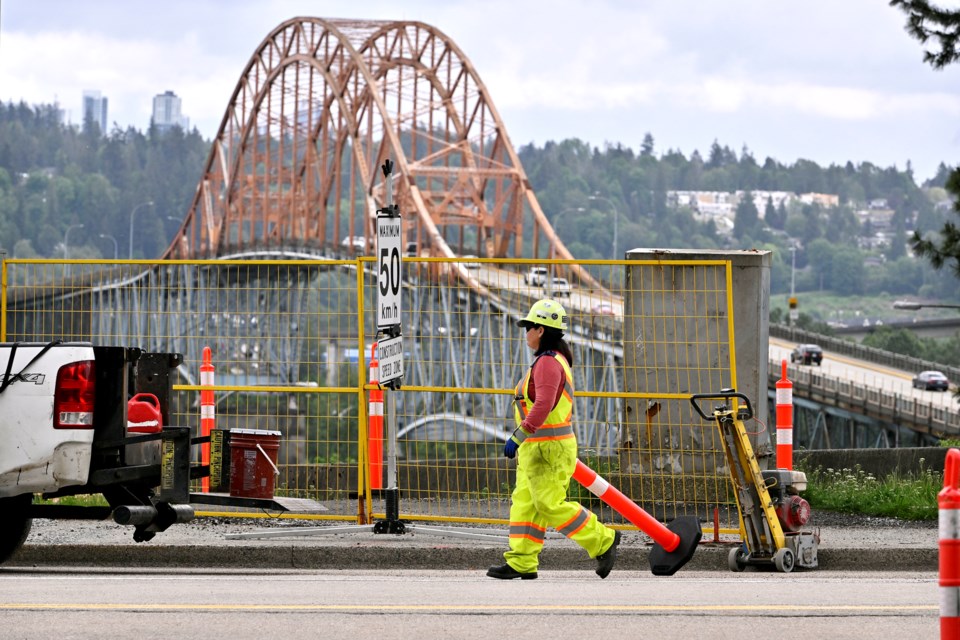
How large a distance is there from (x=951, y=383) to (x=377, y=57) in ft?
108

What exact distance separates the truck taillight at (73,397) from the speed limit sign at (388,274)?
2.33 m

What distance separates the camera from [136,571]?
10031 mm


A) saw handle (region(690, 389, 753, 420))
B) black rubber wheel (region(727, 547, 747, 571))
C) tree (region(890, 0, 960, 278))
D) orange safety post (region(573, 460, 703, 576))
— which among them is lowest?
black rubber wheel (region(727, 547, 747, 571))

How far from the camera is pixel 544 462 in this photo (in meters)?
8.77

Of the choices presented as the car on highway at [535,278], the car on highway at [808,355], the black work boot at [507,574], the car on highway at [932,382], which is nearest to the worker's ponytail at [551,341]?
the black work boot at [507,574]

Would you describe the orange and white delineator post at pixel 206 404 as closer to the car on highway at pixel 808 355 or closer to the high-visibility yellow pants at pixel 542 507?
the high-visibility yellow pants at pixel 542 507

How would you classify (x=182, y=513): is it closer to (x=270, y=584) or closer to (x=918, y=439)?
(x=270, y=584)

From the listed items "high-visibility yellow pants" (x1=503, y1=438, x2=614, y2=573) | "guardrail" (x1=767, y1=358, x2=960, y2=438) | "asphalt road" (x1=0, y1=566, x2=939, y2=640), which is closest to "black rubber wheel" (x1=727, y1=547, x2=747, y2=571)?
"asphalt road" (x1=0, y1=566, x2=939, y2=640)

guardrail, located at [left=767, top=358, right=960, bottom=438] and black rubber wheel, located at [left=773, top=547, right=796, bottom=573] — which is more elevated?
black rubber wheel, located at [left=773, top=547, right=796, bottom=573]

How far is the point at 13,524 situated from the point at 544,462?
3192mm

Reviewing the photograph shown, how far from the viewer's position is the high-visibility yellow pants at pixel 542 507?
8703mm

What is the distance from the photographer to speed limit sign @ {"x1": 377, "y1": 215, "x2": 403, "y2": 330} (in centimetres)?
1083

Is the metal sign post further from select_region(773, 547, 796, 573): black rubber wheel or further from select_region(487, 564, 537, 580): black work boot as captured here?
Answer: select_region(773, 547, 796, 573): black rubber wheel

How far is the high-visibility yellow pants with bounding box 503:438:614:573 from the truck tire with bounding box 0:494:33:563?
9.30 ft
